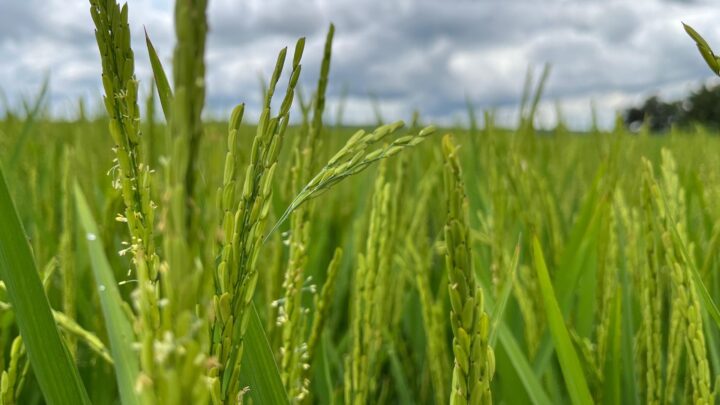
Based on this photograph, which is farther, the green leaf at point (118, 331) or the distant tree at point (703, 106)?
the distant tree at point (703, 106)

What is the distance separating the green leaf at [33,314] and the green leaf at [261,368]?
0.40ft

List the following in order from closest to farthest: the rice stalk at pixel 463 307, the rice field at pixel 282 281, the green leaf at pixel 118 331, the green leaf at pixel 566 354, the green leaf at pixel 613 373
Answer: the rice field at pixel 282 281 < the rice stalk at pixel 463 307 < the green leaf at pixel 118 331 < the green leaf at pixel 566 354 < the green leaf at pixel 613 373

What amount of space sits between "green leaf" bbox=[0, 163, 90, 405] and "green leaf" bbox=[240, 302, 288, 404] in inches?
4.8

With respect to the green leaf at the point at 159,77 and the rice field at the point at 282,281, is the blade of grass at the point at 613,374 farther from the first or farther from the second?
the green leaf at the point at 159,77

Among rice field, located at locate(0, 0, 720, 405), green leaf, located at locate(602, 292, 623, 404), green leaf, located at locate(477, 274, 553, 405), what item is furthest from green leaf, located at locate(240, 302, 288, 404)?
green leaf, located at locate(602, 292, 623, 404)

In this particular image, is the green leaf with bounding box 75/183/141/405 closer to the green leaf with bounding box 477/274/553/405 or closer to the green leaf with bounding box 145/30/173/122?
the green leaf with bounding box 145/30/173/122

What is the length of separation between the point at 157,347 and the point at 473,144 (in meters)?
1.95

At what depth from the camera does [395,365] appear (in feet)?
3.24

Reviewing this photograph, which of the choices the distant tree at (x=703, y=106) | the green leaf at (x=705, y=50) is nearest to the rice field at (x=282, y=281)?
the green leaf at (x=705, y=50)

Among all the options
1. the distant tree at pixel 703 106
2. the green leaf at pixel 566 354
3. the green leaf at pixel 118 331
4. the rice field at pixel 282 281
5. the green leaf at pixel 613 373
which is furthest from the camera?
the distant tree at pixel 703 106

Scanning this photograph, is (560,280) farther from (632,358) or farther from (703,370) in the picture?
(703,370)

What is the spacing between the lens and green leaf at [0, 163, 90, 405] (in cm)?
43

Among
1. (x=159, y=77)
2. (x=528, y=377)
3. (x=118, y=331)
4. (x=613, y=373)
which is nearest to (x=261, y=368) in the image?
(x=118, y=331)

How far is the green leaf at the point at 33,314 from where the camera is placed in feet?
1.41
